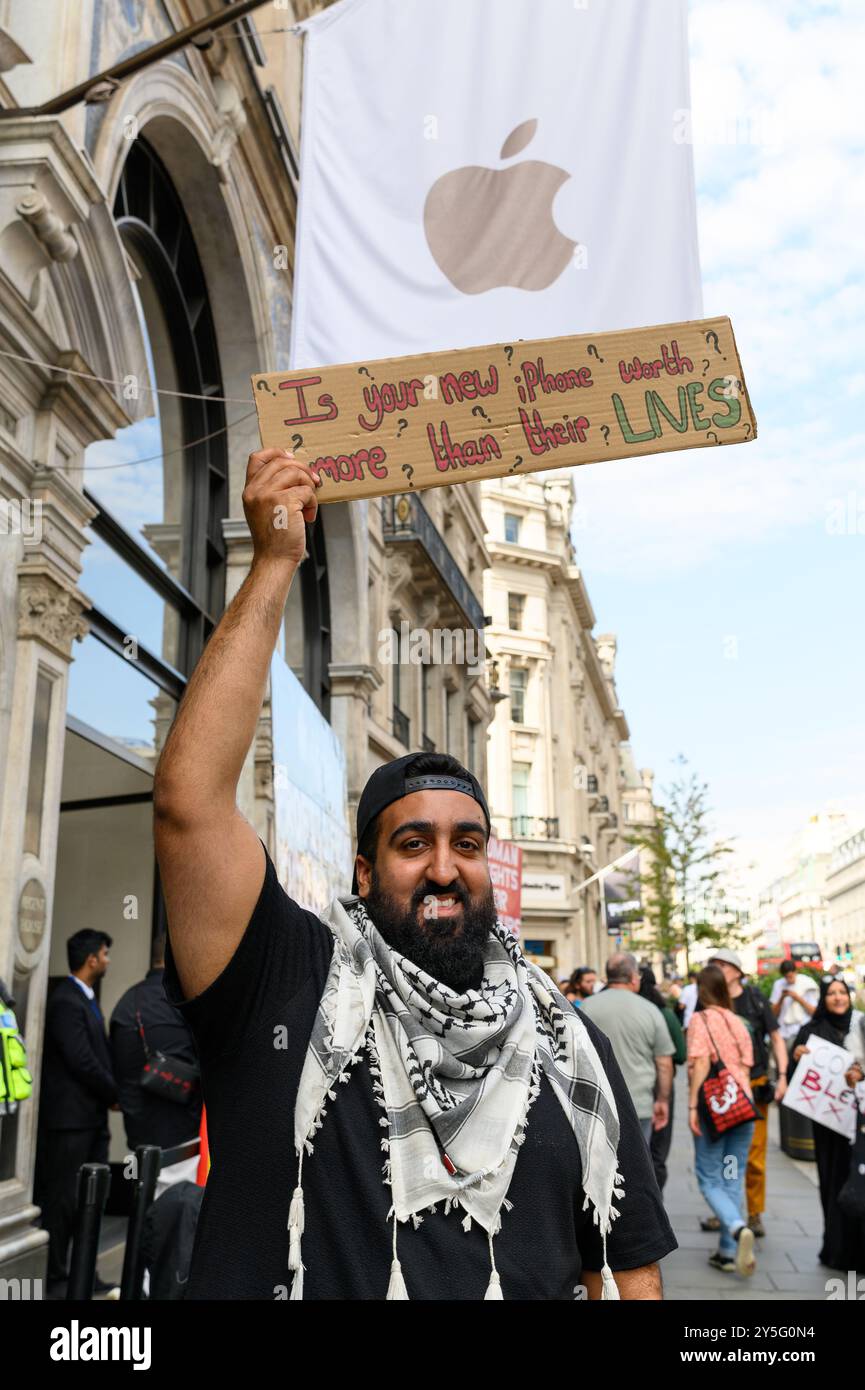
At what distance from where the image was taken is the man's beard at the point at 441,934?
2186 mm

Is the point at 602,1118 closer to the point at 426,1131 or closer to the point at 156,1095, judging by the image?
the point at 426,1131

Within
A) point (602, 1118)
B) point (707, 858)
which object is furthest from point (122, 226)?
point (707, 858)

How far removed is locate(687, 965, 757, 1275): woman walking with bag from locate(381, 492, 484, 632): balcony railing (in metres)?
11.9

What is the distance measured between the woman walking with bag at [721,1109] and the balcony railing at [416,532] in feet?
39.0

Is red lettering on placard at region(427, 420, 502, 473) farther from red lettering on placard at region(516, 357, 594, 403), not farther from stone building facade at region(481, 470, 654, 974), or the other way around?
stone building facade at region(481, 470, 654, 974)

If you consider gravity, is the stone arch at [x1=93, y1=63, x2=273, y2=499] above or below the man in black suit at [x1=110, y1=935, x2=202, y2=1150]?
above

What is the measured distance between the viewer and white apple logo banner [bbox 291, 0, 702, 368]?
5578 millimetres

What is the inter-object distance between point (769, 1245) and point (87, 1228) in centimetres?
683

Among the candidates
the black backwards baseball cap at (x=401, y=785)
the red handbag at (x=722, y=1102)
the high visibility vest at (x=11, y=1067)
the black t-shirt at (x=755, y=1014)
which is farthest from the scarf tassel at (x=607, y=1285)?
the black t-shirt at (x=755, y=1014)

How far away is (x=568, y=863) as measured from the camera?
4809 centimetres

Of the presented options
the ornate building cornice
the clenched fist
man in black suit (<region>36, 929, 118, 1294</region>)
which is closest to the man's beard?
the clenched fist

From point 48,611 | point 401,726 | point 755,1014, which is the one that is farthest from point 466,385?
point 401,726

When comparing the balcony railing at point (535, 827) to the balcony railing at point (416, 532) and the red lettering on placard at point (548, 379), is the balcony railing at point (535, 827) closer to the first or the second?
the balcony railing at point (416, 532)
